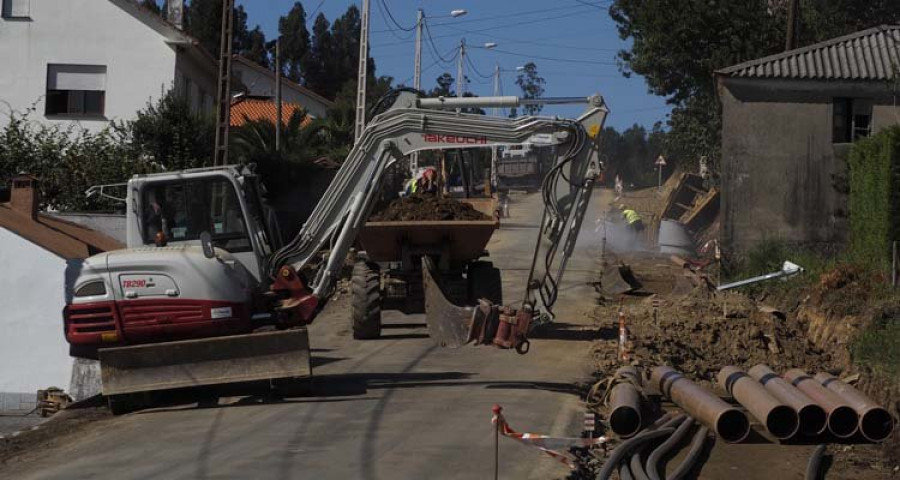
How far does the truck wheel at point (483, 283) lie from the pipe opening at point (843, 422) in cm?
659

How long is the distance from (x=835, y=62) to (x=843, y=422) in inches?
710

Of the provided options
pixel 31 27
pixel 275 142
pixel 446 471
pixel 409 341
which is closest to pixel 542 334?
pixel 409 341

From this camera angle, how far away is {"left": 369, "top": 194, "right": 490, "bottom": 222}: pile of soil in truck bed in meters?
17.9

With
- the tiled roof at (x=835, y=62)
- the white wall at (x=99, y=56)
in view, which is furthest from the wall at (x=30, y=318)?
the tiled roof at (x=835, y=62)

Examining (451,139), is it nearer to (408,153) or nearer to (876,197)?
(408,153)

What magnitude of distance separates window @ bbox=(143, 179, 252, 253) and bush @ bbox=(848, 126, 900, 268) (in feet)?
42.7

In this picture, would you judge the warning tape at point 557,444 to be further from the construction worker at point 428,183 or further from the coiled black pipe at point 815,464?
the construction worker at point 428,183

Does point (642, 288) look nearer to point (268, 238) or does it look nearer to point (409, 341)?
point (409, 341)

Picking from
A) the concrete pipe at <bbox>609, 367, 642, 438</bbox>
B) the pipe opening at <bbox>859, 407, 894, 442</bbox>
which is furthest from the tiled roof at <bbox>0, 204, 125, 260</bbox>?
the pipe opening at <bbox>859, 407, 894, 442</bbox>

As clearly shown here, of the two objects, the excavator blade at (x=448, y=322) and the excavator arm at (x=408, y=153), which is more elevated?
the excavator arm at (x=408, y=153)

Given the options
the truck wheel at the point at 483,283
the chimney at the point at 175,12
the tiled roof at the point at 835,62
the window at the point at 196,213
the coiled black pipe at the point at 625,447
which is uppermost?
the chimney at the point at 175,12

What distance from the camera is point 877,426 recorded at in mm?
13008

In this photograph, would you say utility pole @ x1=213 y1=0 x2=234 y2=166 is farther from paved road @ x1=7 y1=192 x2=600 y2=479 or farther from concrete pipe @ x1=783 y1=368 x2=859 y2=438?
concrete pipe @ x1=783 y1=368 x2=859 y2=438

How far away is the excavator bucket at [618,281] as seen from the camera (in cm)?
2597
